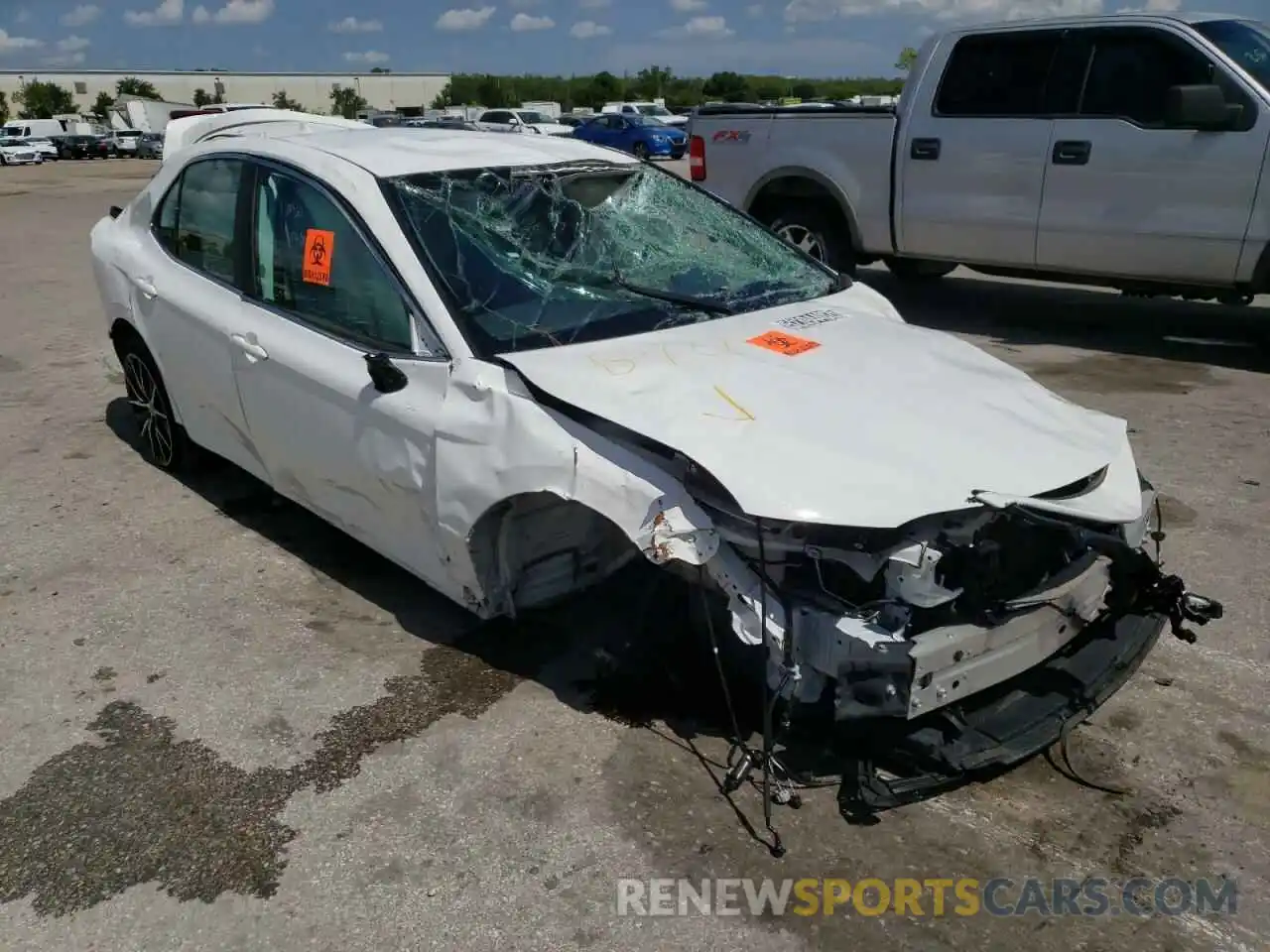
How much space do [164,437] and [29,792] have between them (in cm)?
260

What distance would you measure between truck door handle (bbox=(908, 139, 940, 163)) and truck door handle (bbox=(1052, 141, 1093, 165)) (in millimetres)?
907

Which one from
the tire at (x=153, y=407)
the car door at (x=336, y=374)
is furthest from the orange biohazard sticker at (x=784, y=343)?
the tire at (x=153, y=407)

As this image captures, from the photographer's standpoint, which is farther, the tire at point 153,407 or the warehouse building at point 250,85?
the warehouse building at point 250,85

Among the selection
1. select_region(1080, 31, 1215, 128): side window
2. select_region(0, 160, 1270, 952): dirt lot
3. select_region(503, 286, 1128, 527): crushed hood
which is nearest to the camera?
select_region(0, 160, 1270, 952): dirt lot

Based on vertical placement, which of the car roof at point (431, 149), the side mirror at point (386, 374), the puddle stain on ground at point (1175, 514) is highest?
the car roof at point (431, 149)

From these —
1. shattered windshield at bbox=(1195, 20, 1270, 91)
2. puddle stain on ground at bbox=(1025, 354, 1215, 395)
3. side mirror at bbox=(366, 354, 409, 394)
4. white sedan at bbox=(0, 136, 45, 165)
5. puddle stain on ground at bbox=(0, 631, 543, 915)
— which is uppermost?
shattered windshield at bbox=(1195, 20, 1270, 91)

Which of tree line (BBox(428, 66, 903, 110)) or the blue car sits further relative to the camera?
tree line (BBox(428, 66, 903, 110))

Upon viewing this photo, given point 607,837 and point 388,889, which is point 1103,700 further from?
point 388,889

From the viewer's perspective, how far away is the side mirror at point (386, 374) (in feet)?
11.2

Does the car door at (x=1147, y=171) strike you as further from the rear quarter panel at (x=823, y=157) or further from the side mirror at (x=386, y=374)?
the side mirror at (x=386, y=374)

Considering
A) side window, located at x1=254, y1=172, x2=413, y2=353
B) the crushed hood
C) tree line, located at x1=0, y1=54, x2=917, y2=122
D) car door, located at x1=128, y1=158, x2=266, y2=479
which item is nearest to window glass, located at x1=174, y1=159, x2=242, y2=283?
car door, located at x1=128, y1=158, x2=266, y2=479

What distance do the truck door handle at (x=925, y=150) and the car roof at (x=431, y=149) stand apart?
4126 millimetres

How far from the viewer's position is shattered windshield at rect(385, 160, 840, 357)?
3518 mm

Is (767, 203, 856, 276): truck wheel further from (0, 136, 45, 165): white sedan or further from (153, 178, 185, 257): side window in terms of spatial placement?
(0, 136, 45, 165): white sedan
